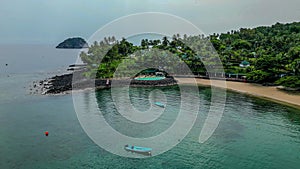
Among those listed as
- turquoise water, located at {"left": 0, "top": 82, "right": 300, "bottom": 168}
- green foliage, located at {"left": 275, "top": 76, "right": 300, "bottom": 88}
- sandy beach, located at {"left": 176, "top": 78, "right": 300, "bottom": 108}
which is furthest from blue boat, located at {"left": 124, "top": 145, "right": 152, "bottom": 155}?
green foliage, located at {"left": 275, "top": 76, "right": 300, "bottom": 88}

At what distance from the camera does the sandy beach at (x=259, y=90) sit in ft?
103

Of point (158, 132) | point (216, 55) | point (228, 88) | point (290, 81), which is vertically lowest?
point (158, 132)

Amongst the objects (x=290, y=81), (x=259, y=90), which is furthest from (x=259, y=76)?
(x=290, y=81)

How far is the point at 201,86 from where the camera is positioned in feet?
140

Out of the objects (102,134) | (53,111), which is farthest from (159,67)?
(102,134)

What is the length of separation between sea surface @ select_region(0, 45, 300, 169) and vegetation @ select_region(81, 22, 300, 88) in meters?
8.37

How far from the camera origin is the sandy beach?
31438 millimetres

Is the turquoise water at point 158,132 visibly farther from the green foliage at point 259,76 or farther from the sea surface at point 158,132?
the green foliage at point 259,76

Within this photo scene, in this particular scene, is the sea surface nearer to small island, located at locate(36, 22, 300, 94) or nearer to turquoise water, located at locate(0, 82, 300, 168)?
turquoise water, located at locate(0, 82, 300, 168)

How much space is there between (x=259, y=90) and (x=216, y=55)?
15.2 m

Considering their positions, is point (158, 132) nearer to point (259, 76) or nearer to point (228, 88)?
point (228, 88)

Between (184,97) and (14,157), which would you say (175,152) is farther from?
(184,97)

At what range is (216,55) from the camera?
5012 centimetres

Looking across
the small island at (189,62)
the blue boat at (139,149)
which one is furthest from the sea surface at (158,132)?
the small island at (189,62)
